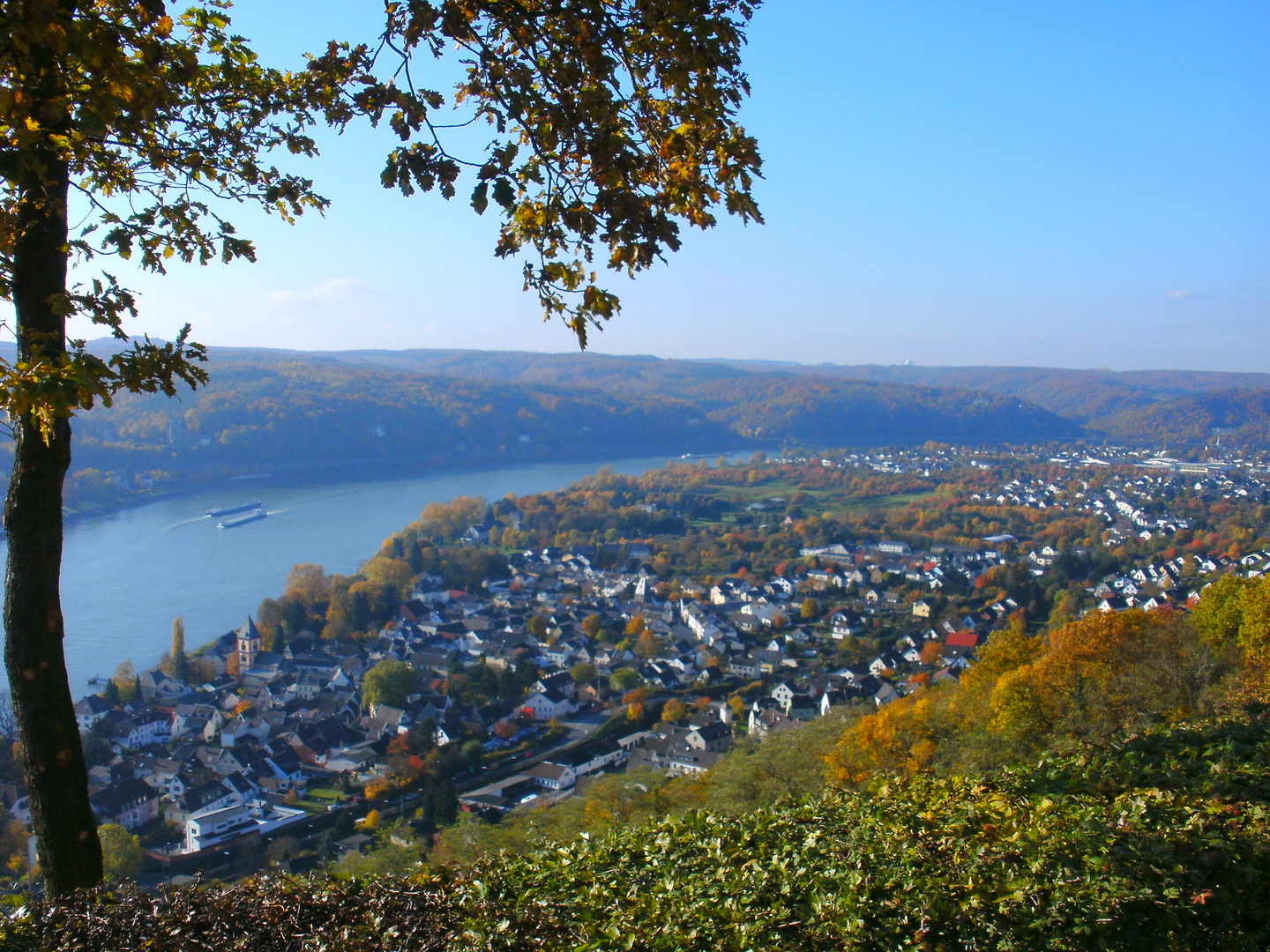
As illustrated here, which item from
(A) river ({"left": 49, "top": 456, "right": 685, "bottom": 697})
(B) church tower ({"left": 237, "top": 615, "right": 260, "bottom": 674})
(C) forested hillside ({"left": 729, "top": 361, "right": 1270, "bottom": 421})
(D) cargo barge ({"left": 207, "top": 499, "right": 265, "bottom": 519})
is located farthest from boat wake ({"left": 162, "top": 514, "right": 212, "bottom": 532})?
(C) forested hillside ({"left": 729, "top": 361, "right": 1270, "bottom": 421})

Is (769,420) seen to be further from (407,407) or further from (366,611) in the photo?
(366,611)

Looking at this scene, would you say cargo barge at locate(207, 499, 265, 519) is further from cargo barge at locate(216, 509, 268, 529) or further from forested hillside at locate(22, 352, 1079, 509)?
forested hillside at locate(22, 352, 1079, 509)

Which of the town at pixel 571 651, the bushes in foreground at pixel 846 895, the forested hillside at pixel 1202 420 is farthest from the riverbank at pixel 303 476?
the forested hillside at pixel 1202 420

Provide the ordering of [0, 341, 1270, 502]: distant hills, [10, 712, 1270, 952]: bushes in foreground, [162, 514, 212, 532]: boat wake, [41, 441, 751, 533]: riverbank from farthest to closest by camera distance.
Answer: [0, 341, 1270, 502]: distant hills, [41, 441, 751, 533]: riverbank, [162, 514, 212, 532]: boat wake, [10, 712, 1270, 952]: bushes in foreground

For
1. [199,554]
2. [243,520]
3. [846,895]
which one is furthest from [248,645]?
[846,895]

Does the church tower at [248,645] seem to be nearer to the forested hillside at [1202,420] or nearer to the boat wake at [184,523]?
the boat wake at [184,523]

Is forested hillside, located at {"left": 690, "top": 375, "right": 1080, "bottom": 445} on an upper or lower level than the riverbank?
upper

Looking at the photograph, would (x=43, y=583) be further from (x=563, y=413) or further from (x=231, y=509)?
(x=563, y=413)

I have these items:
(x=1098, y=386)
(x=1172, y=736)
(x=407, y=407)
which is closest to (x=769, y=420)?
(x=407, y=407)
